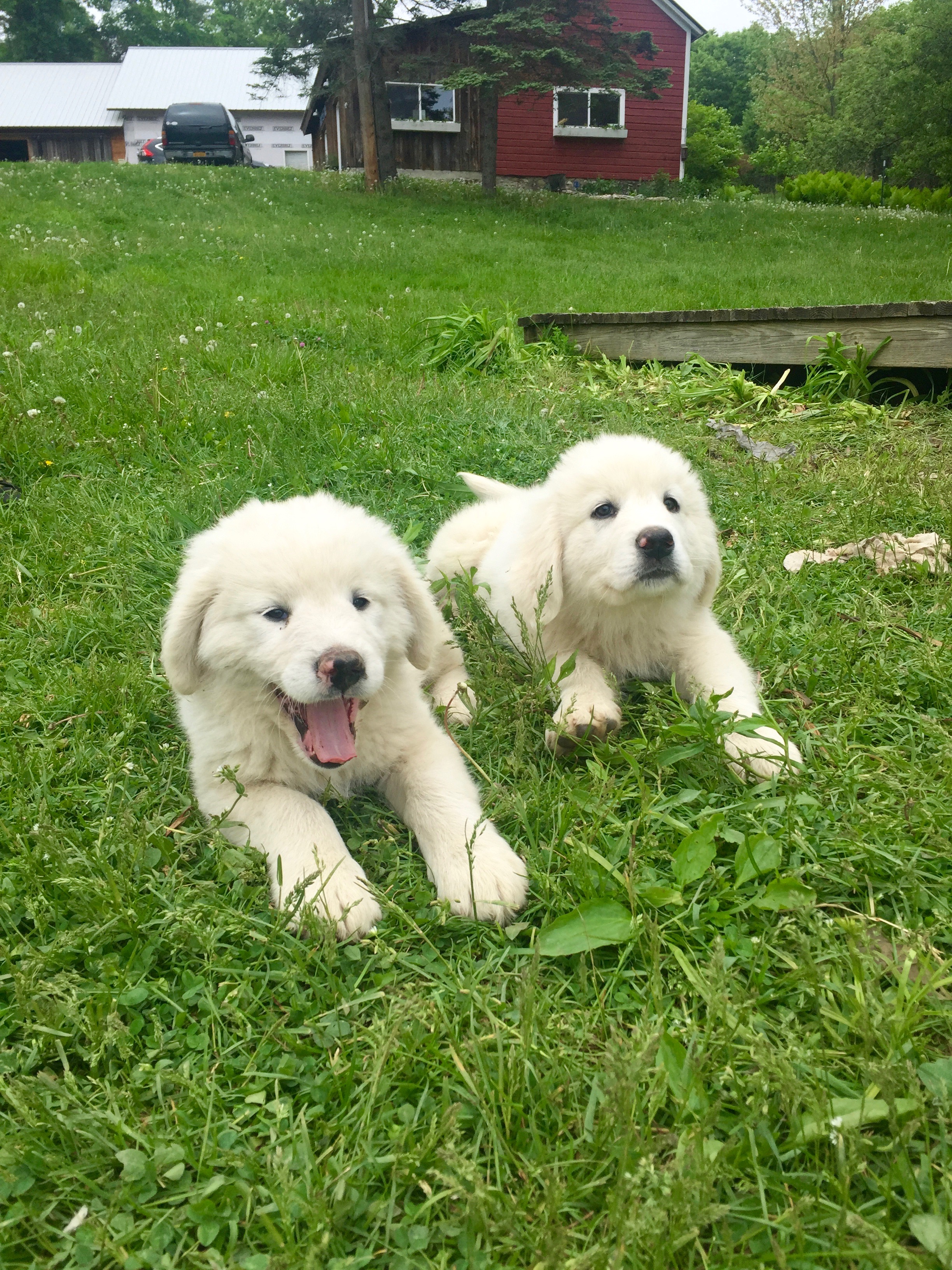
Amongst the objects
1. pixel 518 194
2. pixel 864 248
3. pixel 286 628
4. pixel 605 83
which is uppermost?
pixel 605 83

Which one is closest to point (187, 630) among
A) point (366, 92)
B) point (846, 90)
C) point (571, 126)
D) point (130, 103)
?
point (366, 92)

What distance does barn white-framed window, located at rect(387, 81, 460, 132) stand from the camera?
2345 centimetres

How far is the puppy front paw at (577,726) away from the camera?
2.29m

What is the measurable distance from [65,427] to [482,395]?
2.34 meters

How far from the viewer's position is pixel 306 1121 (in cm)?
140

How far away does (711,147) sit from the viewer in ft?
105

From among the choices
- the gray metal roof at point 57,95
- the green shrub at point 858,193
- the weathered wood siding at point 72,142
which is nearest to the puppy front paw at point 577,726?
the green shrub at point 858,193

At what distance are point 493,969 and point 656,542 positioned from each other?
1234 mm

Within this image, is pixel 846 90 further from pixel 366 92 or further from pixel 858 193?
pixel 366 92

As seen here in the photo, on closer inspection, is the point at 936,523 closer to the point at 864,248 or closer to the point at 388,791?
the point at 388,791

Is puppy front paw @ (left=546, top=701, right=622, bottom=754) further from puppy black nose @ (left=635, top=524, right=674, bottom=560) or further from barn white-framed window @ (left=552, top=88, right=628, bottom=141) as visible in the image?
barn white-framed window @ (left=552, top=88, right=628, bottom=141)

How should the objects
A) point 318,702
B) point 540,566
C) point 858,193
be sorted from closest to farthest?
point 318,702
point 540,566
point 858,193

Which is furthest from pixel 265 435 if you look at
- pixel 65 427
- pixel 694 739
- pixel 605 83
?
pixel 605 83

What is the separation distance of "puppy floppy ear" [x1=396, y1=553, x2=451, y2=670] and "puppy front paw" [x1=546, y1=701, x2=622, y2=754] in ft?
1.29
